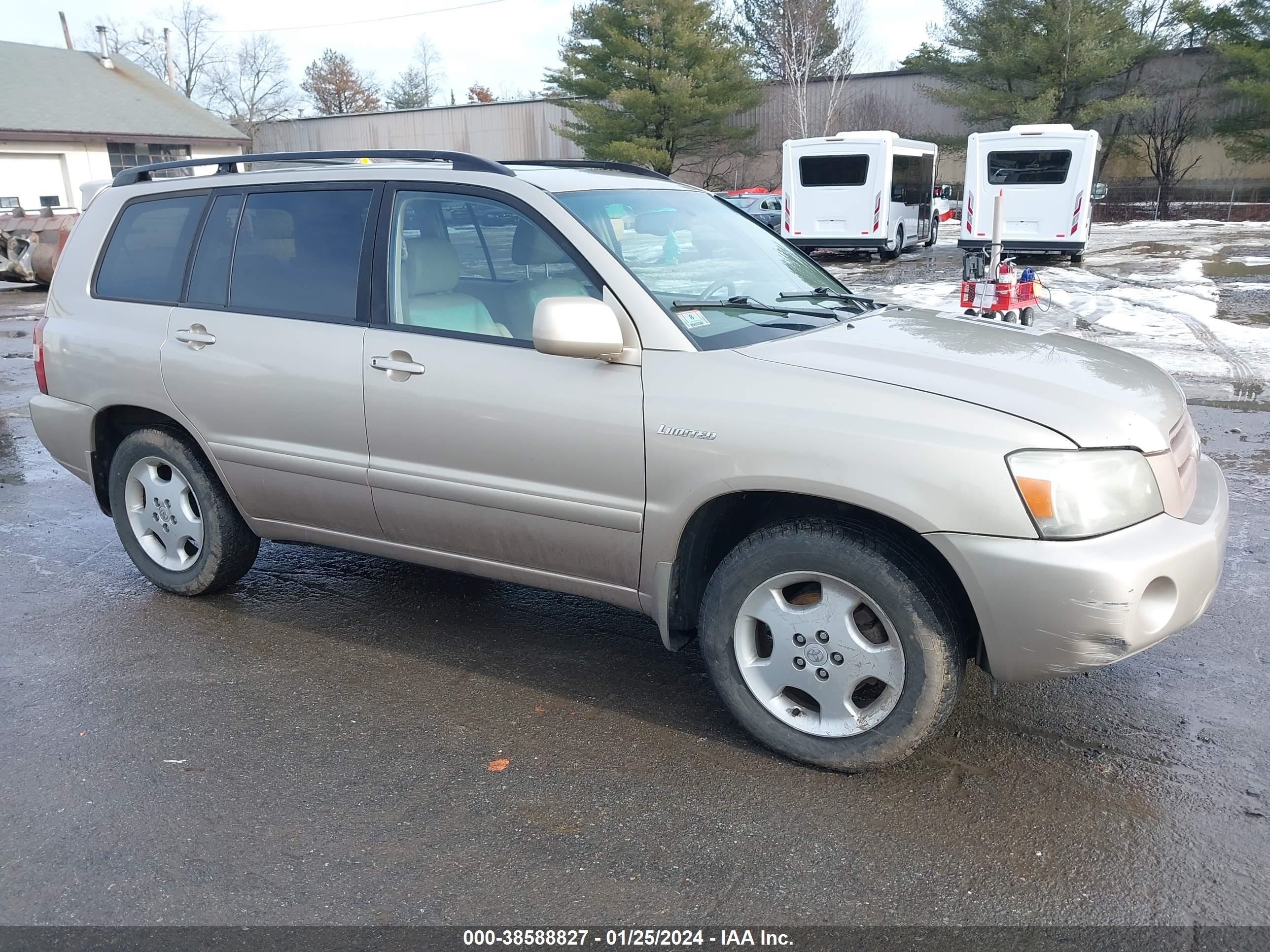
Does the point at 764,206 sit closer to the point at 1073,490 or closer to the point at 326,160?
the point at 326,160

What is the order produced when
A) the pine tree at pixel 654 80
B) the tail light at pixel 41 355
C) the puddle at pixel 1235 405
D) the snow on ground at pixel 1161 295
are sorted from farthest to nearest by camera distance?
the pine tree at pixel 654 80, the snow on ground at pixel 1161 295, the puddle at pixel 1235 405, the tail light at pixel 41 355

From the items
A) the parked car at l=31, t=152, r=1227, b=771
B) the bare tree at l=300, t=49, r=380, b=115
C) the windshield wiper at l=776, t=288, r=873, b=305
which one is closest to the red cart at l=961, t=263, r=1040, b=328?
the windshield wiper at l=776, t=288, r=873, b=305

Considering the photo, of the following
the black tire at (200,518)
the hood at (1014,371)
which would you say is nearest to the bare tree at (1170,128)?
the hood at (1014,371)

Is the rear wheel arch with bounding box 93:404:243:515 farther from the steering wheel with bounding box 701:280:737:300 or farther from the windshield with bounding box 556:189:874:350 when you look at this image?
the steering wheel with bounding box 701:280:737:300

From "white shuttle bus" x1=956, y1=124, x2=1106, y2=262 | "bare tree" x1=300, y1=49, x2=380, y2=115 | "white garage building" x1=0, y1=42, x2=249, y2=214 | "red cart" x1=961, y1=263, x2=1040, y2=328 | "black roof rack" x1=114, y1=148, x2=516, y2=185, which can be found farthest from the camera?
"bare tree" x1=300, y1=49, x2=380, y2=115

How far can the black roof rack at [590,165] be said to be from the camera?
4.29m

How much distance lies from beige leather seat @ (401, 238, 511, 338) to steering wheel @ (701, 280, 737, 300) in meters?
0.76

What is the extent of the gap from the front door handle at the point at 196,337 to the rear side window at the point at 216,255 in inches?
4.7

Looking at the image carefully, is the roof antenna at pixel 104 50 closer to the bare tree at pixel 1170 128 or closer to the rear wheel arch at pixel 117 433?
the bare tree at pixel 1170 128

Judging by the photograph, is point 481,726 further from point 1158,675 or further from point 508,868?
point 1158,675

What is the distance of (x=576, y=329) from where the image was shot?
323cm

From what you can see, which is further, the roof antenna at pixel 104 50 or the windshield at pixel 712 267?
the roof antenna at pixel 104 50

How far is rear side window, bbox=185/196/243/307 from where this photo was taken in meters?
4.33

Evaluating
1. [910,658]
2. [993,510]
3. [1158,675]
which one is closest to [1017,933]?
[910,658]
